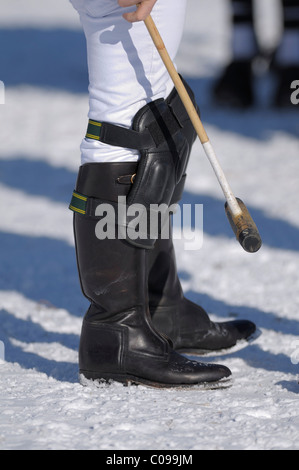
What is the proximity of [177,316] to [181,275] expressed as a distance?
2.12 feet

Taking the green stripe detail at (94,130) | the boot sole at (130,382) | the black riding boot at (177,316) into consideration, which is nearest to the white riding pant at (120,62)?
the green stripe detail at (94,130)

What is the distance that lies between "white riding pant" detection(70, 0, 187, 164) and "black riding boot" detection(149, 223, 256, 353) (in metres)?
0.33

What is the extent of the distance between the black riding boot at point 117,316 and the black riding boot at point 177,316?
18cm

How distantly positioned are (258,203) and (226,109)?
152 cm

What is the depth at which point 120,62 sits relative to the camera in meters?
1.68

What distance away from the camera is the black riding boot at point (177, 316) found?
6.56 feet

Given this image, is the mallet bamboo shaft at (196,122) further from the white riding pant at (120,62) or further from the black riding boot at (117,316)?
the black riding boot at (117,316)

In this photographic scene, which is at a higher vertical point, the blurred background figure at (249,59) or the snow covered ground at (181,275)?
the blurred background figure at (249,59)

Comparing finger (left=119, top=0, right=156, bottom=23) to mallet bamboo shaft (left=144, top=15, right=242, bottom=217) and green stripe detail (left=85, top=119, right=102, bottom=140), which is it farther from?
green stripe detail (left=85, top=119, right=102, bottom=140)

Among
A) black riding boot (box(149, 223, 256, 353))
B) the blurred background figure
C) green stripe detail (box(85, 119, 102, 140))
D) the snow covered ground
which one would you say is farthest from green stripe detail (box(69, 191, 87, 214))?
the blurred background figure

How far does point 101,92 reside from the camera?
1.71 meters

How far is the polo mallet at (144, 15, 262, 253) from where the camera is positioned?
1657 millimetres

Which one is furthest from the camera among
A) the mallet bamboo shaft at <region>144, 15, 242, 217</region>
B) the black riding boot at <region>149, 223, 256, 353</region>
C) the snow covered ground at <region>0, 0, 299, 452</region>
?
the black riding boot at <region>149, 223, 256, 353</region>
